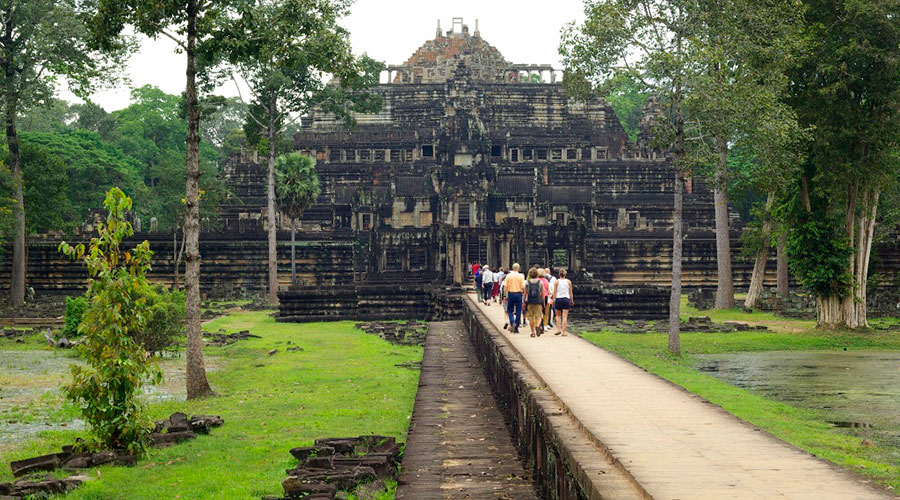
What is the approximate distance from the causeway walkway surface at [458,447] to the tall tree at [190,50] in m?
4.20

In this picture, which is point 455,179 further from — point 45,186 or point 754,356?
point 754,356

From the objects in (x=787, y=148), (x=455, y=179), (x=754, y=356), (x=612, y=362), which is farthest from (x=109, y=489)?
(x=455, y=179)

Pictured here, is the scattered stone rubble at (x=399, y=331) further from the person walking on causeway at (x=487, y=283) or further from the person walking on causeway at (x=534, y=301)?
the person walking on causeway at (x=534, y=301)

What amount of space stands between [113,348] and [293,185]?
109 ft

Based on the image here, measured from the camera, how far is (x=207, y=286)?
158 ft

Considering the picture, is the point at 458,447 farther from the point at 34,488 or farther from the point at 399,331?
the point at 399,331

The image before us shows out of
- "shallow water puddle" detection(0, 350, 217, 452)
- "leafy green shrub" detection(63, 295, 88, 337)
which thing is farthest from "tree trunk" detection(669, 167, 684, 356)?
"leafy green shrub" detection(63, 295, 88, 337)

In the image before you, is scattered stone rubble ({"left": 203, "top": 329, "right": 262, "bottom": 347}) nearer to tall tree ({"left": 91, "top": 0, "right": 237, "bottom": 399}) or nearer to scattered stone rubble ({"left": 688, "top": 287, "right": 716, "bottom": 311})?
tall tree ({"left": 91, "top": 0, "right": 237, "bottom": 399})

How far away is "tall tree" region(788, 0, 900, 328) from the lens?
85.9 ft

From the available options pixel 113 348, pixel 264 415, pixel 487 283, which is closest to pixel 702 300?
pixel 487 283

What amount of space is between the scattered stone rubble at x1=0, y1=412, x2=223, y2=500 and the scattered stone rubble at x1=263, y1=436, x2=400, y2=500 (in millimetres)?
2280

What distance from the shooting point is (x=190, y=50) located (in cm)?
1778

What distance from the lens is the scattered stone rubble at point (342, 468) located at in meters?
9.41

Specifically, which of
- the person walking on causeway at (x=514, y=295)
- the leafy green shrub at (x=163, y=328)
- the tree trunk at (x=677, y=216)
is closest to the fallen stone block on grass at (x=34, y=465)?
the person walking on causeway at (x=514, y=295)
